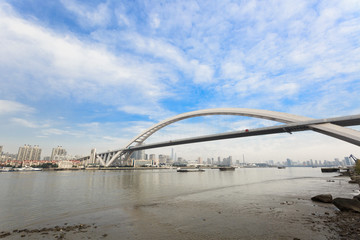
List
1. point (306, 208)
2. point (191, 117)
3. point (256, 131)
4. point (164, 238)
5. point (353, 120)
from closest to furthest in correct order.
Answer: point (164, 238) → point (306, 208) → point (353, 120) → point (256, 131) → point (191, 117)

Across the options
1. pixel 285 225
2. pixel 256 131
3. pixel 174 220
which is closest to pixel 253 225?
pixel 285 225

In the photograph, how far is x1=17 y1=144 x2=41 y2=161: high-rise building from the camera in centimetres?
13962

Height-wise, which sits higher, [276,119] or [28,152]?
[28,152]

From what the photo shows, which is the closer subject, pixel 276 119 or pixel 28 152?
pixel 276 119

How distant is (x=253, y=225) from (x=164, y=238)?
4374 millimetres

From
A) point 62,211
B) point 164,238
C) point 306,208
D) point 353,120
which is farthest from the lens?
point 353,120

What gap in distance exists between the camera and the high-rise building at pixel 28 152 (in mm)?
139625

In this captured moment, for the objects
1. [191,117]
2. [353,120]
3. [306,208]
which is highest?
[191,117]

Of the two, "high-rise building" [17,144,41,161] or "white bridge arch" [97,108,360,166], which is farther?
"high-rise building" [17,144,41,161]

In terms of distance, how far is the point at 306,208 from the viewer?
11.7 metres

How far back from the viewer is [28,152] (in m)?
142

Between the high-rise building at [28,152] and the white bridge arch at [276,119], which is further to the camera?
the high-rise building at [28,152]

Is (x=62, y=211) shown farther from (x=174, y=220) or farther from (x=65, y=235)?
(x=174, y=220)

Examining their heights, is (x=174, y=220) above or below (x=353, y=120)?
below
